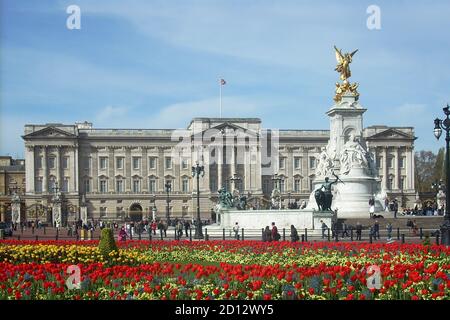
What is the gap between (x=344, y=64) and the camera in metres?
51.5

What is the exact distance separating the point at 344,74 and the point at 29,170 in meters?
65.9

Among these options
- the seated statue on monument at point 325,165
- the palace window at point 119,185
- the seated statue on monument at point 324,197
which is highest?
the seated statue on monument at point 325,165

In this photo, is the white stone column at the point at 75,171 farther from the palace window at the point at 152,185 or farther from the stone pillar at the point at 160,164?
the stone pillar at the point at 160,164

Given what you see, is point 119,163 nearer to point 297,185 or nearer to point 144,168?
point 144,168

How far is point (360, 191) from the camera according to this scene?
1897 inches

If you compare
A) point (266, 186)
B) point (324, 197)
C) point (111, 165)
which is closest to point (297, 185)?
point (266, 186)

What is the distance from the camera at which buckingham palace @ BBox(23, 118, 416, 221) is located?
106312mm

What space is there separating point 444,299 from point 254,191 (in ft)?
324

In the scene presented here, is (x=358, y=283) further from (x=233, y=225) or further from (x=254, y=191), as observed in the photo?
(x=254, y=191)

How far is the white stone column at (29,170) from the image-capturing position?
105438mm

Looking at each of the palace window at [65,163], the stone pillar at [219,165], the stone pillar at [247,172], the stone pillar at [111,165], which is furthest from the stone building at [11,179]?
the stone pillar at [247,172]

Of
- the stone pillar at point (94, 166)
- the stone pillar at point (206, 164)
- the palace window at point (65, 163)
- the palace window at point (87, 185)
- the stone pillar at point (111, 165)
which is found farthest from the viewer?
the stone pillar at point (111, 165)

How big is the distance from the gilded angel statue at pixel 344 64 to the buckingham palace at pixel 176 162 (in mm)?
54724
